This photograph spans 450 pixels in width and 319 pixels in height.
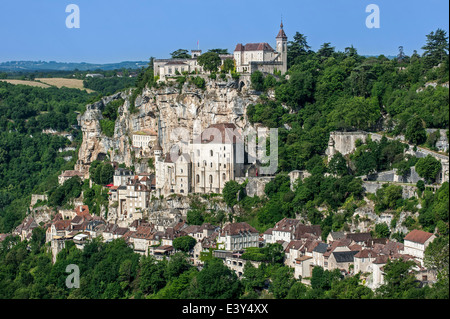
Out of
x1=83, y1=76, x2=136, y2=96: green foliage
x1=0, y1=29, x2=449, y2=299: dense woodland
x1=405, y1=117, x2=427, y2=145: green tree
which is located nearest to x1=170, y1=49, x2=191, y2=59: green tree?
x1=0, y1=29, x2=449, y2=299: dense woodland

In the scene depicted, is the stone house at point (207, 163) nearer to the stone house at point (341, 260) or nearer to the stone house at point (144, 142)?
the stone house at point (144, 142)

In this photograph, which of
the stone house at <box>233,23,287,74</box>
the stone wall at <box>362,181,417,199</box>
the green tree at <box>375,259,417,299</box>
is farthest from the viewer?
the stone house at <box>233,23,287,74</box>

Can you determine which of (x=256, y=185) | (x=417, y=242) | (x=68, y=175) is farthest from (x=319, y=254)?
(x=68, y=175)

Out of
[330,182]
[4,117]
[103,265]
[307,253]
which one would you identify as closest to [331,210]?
[330,182]

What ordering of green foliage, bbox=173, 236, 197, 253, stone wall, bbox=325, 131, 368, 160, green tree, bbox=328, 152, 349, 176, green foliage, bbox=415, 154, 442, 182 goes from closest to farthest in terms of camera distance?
green foliage, bbox=415, 154, 442, 182 < green foliage, bbox=173, 236, 197, 253 < green tree, bbox=328, 152, 349, 176 < stone wall, bbox=325, 131, 368, 160

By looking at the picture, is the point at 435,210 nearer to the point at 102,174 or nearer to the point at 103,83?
the point at 102,174

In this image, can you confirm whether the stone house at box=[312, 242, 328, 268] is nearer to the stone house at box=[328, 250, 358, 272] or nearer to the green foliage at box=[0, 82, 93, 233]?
the stone house at box=[328, 250, 358, 272]
